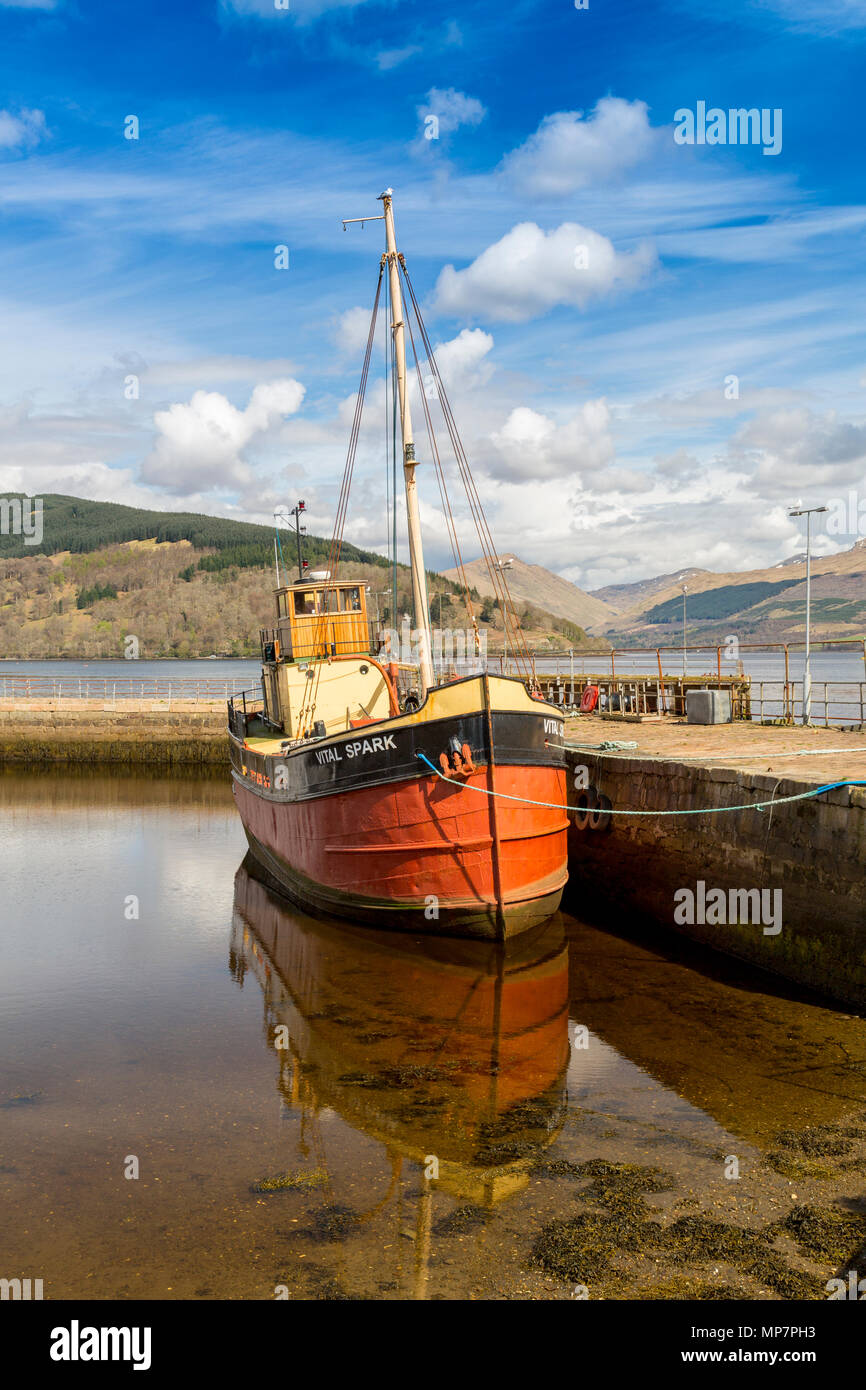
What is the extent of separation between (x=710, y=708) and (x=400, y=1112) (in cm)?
1608

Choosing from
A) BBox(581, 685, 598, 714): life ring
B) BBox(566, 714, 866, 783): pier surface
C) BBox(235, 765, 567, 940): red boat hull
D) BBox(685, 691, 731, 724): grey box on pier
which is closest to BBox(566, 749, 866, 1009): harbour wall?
BBox(566, 714, 866, 783): pier surface

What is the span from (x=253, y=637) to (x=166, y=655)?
722 inches

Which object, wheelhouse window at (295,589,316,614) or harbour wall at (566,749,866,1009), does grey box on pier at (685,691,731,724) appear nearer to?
harbour wall at (566,749,866,1009)

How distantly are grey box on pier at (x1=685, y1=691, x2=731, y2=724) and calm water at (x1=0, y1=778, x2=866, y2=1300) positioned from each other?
860 cm

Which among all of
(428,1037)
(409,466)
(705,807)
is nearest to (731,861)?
(705,807)

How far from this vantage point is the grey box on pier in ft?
75.8

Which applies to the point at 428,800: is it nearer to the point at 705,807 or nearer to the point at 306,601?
the point at 705,807

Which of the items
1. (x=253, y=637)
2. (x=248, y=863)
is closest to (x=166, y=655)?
(x=253, y=637)

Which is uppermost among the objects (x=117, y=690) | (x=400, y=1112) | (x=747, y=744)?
(x=747, y=744)

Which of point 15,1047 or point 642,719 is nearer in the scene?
point 15,1047

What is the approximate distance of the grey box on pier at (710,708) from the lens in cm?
2309

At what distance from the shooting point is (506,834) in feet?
47.3

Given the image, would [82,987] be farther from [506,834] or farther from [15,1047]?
[506,834]
